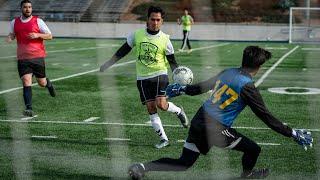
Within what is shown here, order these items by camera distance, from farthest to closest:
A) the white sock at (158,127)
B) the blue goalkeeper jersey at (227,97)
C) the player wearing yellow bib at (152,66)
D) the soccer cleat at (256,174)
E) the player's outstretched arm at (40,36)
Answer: the player's outstretched arm at (40,36) → the player wearing yellow bib at (152,66) → the white sock at (158,127) → the soccer cleat at (256,174) → the blue goalkeeper jersey at (227,97)

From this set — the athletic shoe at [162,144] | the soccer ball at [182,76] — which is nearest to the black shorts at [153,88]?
the athletic shoe at [162,144]

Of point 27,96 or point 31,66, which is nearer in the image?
point 27,96

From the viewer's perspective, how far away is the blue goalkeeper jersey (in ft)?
19.2

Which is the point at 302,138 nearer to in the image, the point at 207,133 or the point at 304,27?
the point at 207,133

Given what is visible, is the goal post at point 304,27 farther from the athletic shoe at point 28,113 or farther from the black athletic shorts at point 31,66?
the athletic shoe at point 28,113

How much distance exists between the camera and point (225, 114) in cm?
602

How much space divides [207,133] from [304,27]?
119ft

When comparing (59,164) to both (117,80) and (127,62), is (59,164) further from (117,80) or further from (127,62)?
(127,62)

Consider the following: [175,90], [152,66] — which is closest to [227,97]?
[175,90]

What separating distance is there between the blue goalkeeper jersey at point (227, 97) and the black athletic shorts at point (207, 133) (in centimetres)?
5

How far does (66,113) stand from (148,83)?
282 centimetres

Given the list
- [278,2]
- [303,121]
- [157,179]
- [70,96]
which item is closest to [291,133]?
[157,179]

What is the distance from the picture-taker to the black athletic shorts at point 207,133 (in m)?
5.98

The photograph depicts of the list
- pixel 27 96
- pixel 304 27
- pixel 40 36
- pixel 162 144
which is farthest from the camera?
pixel 304 27
